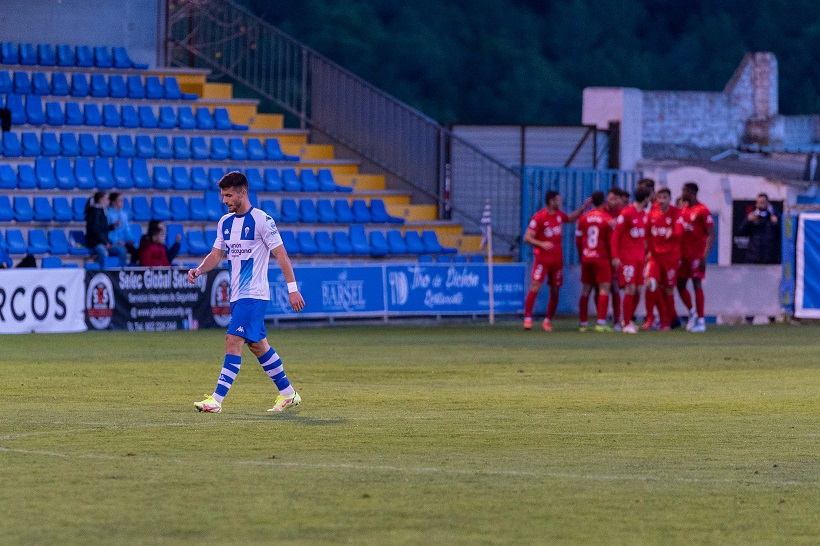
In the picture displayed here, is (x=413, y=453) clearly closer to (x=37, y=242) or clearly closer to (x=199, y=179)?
(x=37, y=242)

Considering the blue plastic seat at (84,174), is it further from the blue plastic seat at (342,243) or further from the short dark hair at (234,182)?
the short dark hair at (234,182)

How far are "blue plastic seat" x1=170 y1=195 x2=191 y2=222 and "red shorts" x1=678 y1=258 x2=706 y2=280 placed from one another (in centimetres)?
874

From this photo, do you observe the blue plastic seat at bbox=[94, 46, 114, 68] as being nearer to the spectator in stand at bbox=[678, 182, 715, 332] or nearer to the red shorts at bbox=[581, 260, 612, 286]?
the red shorts at bbox=[581, 260, 612, 286]

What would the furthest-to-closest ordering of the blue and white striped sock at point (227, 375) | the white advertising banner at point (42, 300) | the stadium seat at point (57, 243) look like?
the stadium seat at point (57, 243), the white advertising banner at point (42, 300), the blue and white striped sock at point (227, 375)

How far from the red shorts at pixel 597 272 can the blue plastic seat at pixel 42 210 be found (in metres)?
9.02

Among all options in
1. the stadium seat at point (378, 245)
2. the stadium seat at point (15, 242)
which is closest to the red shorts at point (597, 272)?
the stadium seat at point (378, 245)

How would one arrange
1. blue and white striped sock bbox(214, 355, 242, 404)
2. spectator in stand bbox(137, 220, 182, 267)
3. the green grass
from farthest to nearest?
spectator in stand bbox(137, 220, 182, 267)
blue and white striped sock bbox(214, 355, 242, 404)
the green grass

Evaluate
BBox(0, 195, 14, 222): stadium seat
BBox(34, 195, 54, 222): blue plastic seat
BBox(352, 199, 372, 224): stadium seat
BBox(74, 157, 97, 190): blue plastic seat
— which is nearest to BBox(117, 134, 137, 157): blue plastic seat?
BBox(74, 157, 97, 190): blue plastic seat

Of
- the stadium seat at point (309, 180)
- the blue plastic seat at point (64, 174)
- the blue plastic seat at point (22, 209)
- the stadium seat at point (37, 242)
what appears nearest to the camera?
the stadium seat at point (37, 242)

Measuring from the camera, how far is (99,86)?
29859mm

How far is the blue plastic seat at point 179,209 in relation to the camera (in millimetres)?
27406

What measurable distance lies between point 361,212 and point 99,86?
18.6ft

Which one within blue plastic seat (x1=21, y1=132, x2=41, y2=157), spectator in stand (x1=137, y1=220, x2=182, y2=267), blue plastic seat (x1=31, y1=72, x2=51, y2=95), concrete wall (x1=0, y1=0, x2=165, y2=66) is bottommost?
spectator in stand (x1=137, y1=220, x2=182, y2=267)

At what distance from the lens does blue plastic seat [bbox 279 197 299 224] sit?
2853 centimetres
